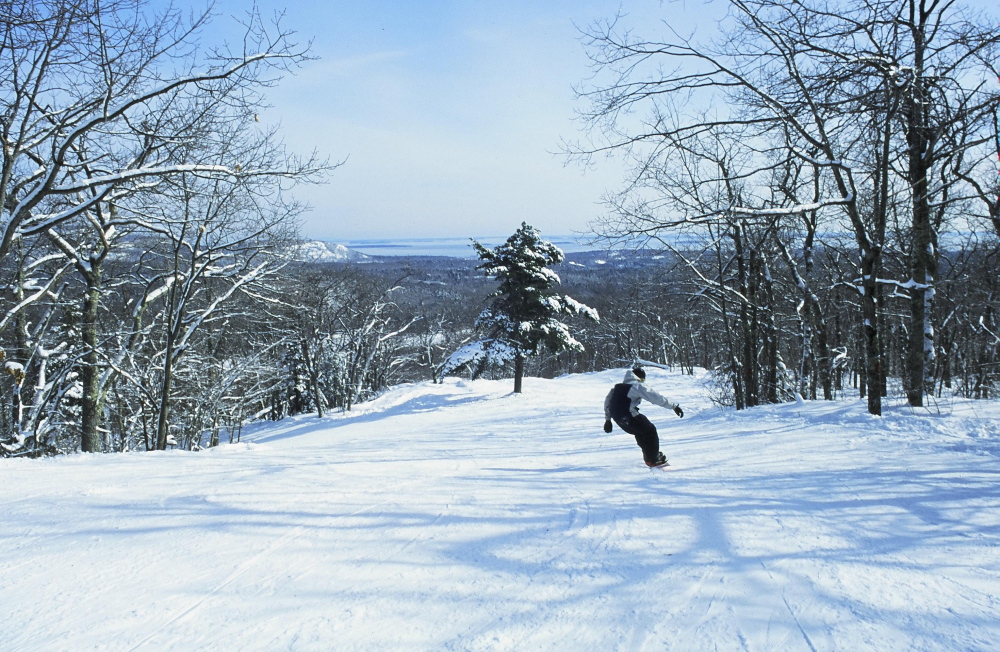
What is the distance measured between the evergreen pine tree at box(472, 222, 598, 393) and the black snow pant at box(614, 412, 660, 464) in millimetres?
17987

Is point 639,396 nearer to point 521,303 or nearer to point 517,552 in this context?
point 517,552

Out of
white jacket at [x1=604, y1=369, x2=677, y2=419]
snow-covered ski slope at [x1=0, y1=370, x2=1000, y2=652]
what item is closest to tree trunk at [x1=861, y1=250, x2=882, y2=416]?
A: snow-covered ski slope at [x1=0, y1=370, x2=1000, y2=652]

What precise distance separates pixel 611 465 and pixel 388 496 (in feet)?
9.70

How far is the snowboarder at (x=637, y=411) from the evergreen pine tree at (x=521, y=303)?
1772cm

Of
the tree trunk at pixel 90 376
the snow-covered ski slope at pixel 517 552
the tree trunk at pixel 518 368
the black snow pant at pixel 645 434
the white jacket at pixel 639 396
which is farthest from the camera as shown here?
the tree trunk at pixel 518 368

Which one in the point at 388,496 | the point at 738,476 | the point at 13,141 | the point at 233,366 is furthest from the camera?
the point at 233,366

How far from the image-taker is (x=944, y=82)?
7379 mm

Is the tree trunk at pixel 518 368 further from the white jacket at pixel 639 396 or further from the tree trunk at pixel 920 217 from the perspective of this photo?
the white jacket at pixel 639 396

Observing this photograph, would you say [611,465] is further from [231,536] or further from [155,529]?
[155,529]

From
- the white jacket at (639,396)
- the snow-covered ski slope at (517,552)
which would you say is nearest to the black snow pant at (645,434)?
the white jacket at (639,396)

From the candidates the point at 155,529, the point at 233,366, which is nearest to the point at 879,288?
the point at 155,529

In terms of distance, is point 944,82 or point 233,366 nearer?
point 944,82

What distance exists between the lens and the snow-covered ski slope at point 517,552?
2.73 metres

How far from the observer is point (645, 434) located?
6383mm
